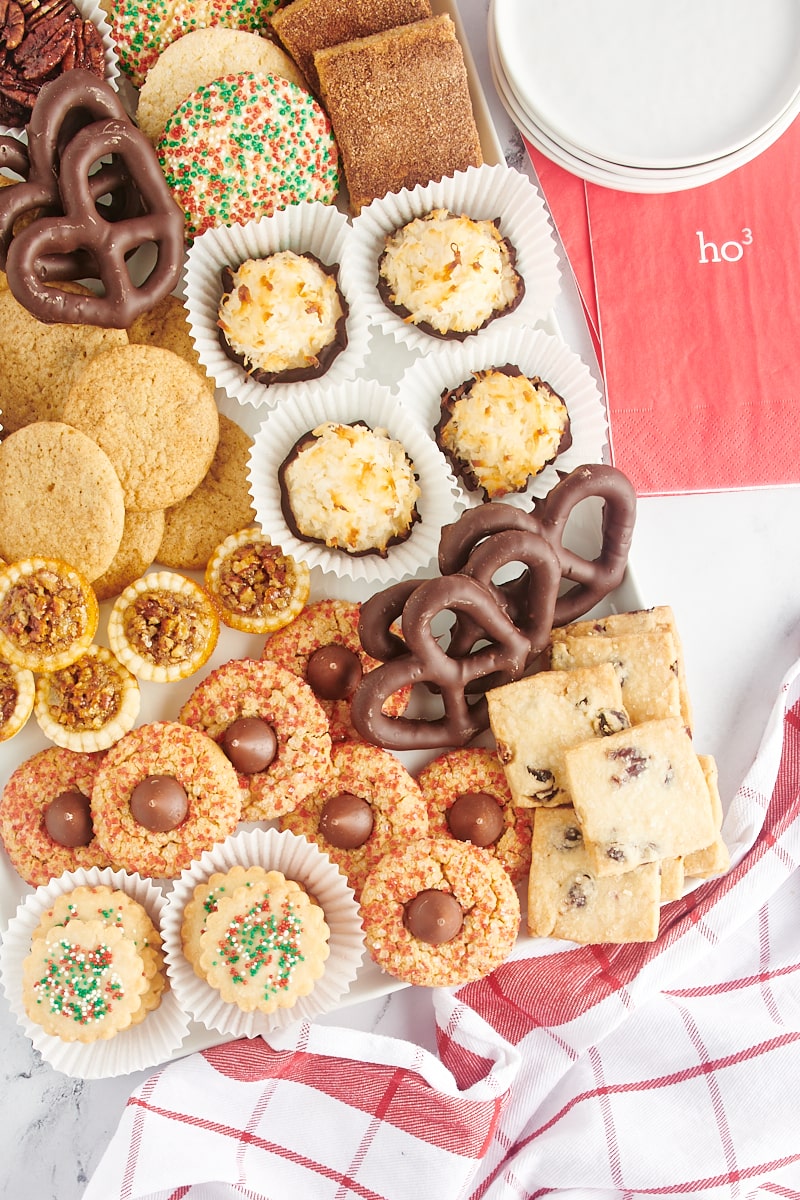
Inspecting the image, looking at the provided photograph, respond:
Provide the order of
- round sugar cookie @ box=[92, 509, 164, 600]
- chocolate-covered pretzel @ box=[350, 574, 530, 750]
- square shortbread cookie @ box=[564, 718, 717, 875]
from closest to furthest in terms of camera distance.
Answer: chocolate-covered pretzel @ box=[350, 574, 530, 750], square shortbread cookie @ box=[564, 718, 717, 875], round sugar cookie @ box=[92, 509, 164, 600]

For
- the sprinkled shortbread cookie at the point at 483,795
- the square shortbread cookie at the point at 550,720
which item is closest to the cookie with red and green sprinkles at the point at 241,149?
the square shortbread cookie at the point at 550,720

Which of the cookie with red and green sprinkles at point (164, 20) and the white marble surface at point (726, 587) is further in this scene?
the white marble surface at point (726, 587)

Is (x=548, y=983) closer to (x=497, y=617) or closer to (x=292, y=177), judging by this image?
(x=497, y=617)

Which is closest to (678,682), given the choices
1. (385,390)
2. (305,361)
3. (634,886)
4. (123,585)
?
(634,886)

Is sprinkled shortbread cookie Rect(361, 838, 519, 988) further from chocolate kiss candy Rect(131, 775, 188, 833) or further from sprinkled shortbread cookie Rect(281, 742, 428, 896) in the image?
chocolate kiss candy Rect(131, 775, 188, 833)

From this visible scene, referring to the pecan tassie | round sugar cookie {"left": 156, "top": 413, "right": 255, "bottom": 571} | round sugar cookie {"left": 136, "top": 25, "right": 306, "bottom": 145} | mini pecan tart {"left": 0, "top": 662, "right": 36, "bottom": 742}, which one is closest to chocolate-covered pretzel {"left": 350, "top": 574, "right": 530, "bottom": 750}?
round sugar cookie {"left": 156, "top": 413, "right": 255, "bottom": 571}

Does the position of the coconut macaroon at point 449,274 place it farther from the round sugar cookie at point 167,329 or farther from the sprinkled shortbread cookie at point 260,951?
the sprinkled shortbread cookie at point 260,951

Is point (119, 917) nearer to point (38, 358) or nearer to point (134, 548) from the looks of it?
point (134, 548)
